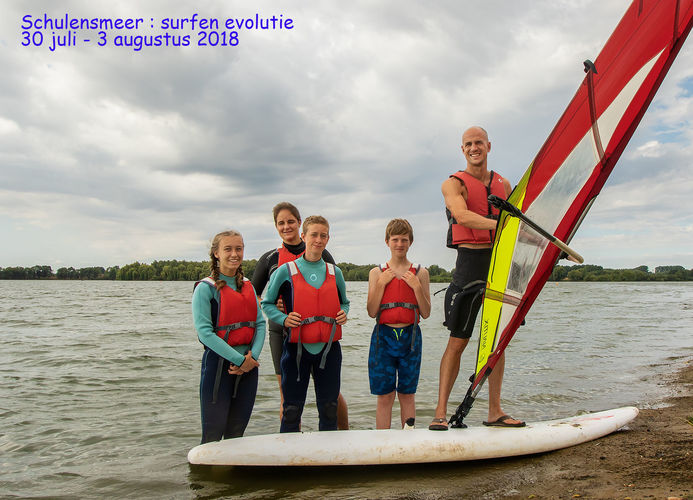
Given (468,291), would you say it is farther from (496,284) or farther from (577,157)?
(577,157)

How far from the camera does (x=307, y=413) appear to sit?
6293 millimetres

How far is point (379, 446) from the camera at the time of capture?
3719 millimetres

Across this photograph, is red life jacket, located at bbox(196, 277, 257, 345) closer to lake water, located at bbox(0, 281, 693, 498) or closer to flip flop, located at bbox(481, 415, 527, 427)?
lake water, located at bbox(0, 281, 693, 498)

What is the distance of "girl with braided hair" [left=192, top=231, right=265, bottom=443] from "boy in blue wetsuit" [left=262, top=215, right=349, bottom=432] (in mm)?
210

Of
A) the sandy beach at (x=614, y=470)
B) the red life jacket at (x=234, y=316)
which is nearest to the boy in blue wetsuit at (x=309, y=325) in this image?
the red life jacket at (x=234, y=316)

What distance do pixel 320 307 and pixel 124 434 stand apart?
10.6 ft

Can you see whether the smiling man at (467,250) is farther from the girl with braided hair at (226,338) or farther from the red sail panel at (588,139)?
the girl with braided hair at (226,338)

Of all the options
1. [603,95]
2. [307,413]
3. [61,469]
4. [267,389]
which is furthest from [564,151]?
[267,389]

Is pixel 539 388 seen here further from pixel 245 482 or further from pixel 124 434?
pixel 124 434

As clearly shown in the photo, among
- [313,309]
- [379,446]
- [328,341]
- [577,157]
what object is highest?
[577,157]

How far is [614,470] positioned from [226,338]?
2.87 metres

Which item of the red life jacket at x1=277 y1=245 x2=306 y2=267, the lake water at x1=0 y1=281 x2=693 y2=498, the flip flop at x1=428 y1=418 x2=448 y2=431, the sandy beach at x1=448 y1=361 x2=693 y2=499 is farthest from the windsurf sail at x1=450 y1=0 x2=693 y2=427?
the red life jacket at x1=277 y1=245 x2=306 y2=267

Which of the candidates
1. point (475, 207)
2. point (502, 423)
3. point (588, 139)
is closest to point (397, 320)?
point (475, 207)

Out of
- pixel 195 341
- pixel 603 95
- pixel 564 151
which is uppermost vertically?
pixel 603 95
